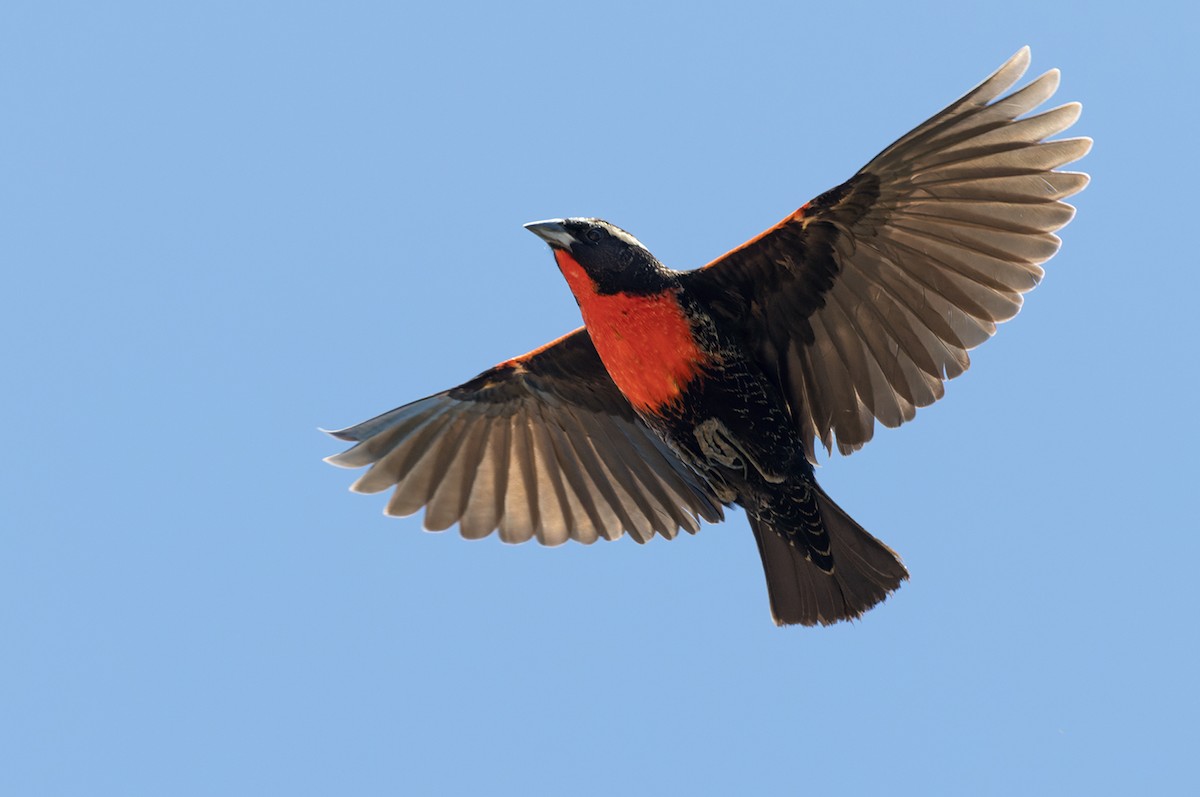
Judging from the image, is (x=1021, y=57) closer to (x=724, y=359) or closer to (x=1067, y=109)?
(x=1067, y=109)

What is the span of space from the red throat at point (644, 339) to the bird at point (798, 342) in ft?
0.03

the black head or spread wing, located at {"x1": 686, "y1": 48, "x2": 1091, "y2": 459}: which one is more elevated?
the black head

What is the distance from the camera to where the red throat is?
7199mm

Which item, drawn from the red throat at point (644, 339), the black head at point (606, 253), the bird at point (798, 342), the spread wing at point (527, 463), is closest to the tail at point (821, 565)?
the bird at point (798, 342)

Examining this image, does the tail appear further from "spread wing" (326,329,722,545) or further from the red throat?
the red throat

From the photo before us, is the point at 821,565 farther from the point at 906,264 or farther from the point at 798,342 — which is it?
the point at 906,264

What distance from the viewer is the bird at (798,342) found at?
6.77m

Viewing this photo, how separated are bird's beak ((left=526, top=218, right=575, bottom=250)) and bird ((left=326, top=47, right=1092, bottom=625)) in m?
0.01

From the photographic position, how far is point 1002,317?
693 cm

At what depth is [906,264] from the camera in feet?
23.2

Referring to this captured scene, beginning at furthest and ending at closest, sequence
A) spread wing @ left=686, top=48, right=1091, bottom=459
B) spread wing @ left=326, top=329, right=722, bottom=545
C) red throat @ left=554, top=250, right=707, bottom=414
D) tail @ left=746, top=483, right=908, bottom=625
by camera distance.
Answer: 1. spread wing @ left=326, top=329, right=722, bottom=545
2. tail @ left=746, top=483, right=908, bottom=625
3. red throat @ left=554, top=250, right=707, bottom=414
4. spread wing @ left=686, top=48, right=1091, bottom=459

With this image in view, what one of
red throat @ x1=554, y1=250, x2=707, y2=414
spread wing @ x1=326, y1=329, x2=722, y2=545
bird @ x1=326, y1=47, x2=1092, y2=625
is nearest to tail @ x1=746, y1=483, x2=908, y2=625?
bird @ x1=326, y1=47, x2=1092, y2=625

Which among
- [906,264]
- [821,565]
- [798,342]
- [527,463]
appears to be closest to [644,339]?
[798,342]

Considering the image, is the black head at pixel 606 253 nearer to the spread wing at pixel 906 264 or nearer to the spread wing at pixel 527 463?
the spread wing at pixel 906 264
